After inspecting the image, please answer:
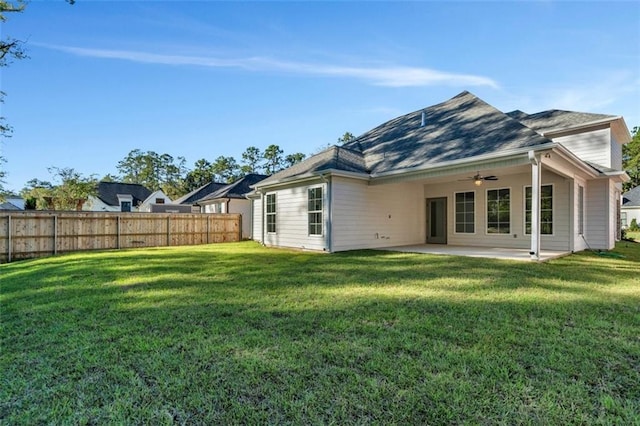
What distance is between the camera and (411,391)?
6.77ft

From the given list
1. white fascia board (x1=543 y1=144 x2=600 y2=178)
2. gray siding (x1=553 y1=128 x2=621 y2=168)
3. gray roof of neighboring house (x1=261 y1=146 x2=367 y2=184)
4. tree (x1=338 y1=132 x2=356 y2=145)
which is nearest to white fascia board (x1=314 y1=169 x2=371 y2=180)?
gray roof of neighboring house (x1=261 y1=146 x2=367 y2=184)

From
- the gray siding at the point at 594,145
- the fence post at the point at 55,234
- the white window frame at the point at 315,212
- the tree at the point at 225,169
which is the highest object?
the tree at the point at 225,169

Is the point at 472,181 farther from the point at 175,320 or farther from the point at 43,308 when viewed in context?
the point at 43,308

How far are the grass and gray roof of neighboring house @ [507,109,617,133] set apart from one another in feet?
27.8

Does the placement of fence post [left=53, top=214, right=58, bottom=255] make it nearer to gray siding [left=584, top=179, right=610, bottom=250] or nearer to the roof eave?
the roof eave

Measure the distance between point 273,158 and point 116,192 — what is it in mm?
20927

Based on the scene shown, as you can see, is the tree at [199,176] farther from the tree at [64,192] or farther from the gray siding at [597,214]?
the gray siding at [597,214]

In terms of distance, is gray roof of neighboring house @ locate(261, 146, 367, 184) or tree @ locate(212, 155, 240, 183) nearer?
gray roof of neighboring house @ locate(261, 146, 367, 184)

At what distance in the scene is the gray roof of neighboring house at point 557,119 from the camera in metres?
11.3

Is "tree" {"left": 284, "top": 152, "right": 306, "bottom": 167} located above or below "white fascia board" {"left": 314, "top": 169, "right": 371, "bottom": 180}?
above

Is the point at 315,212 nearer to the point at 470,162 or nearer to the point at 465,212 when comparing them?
the point at 470,162

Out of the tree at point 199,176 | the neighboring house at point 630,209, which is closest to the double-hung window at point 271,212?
the neighboring house at point 630,209

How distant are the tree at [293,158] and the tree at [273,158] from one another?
990 millimetres

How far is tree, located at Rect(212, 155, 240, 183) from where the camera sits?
157ft
